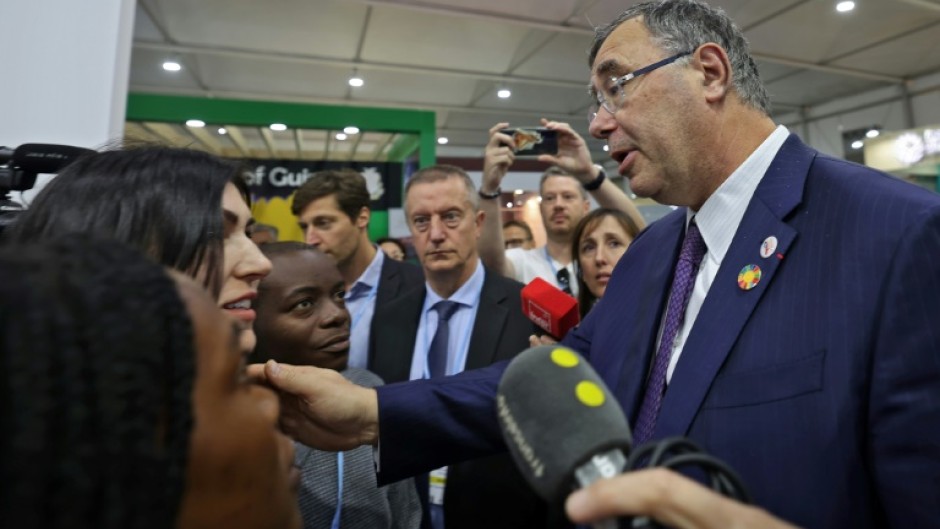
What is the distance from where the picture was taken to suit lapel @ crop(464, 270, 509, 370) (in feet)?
6.94

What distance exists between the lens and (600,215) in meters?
2.47

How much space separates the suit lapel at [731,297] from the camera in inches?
38.8

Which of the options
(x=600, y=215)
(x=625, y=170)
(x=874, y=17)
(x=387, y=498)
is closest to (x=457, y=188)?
(x=600, y=215)

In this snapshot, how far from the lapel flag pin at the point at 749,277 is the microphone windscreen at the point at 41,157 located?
48.9 inches

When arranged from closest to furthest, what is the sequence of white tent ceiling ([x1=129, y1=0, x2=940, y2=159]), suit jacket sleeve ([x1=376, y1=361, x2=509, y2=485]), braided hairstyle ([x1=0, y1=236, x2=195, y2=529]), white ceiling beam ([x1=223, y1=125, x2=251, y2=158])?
braided hairstyle ([x1=0, y1=236, x2=195, y2=529]) → suit jacket sleeve ([x1=376, y1=361, x2=509, y2=485]) → white ceiling beam ([x1=223, y1=125, x2=251, y2=158]) → white tent ceiling ([x1=129, y1=0, x2=940, y2=159])

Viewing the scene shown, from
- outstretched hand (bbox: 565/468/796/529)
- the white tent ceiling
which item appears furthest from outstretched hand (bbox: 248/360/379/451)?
the white tent ceiling

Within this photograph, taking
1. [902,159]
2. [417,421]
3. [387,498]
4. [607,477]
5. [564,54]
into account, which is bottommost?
[387,498]

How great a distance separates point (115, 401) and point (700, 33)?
1322mm

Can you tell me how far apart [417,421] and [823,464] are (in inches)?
28.7

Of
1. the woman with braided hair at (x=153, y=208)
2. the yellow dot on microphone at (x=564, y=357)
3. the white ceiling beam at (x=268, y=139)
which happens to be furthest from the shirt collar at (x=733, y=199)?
the white ceiling beam at (x=268, y=139)

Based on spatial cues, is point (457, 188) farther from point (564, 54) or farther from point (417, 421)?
point (564, 54)

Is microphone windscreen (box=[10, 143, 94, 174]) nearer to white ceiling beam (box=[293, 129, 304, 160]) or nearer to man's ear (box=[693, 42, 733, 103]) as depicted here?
man's ear (box=[693, 42, 733, 103])

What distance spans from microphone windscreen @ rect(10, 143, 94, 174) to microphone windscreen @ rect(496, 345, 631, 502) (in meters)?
1.00

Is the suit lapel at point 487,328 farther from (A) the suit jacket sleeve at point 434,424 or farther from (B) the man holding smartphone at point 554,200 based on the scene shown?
(A) the suit jacket sleeve at point 434,424
